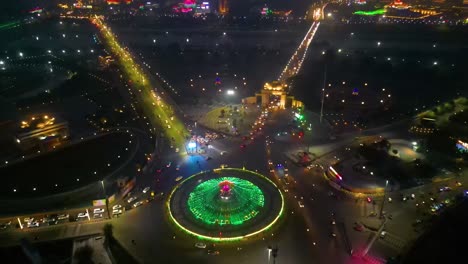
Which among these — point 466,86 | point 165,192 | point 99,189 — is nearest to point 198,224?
point 165,192

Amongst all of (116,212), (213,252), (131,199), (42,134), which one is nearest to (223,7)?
(42,134)

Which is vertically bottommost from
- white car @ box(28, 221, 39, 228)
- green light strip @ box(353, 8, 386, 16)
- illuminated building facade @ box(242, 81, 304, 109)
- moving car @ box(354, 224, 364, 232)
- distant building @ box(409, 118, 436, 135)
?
moving car @ box(354, 224, 364, 232)

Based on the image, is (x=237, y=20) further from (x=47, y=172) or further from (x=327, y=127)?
(x=47, y=172)

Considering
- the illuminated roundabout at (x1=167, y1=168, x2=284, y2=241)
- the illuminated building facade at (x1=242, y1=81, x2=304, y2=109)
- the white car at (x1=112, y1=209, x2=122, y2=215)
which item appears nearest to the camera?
the illuminated roundabout at (x1=167, y1=168, x2=284, y2=241)

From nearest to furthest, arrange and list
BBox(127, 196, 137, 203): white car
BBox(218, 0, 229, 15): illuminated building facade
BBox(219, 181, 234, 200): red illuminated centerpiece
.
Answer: BBox(219, 181, 234, 200): red illuminated centerpiece < BBox(127, 196, 137, 203): white car < BBox(218, 0, 229, 15): illuminated building facade

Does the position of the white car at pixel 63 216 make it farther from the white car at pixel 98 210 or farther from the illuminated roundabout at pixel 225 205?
the illuminated roundabout at pixel 225 205

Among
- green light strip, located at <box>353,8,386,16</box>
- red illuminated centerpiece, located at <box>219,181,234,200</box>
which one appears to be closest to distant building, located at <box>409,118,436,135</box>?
red illuminated centerpiece, located at <box>219,181,234,200</box>

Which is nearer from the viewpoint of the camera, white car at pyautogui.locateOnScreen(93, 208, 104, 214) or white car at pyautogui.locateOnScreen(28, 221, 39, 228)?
white car at pyautogui.locateOnScreen(28, 221, 39, 228)

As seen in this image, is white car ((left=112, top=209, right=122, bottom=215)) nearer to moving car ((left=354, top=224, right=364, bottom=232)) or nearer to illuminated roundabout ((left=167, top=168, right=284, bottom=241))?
illuminated roundabout ((left=167, top=168, right=284, bottom=241))

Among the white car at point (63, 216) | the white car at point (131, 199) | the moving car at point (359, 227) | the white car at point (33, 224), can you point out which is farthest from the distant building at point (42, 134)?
the moving car at point (359, 227)
